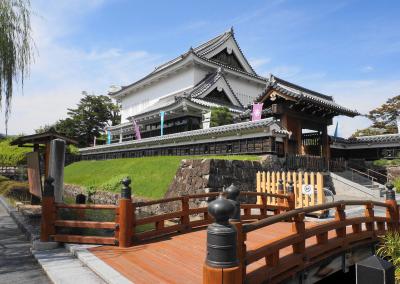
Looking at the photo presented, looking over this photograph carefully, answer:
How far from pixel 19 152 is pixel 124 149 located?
1327cm

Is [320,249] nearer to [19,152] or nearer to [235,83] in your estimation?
[235,83]

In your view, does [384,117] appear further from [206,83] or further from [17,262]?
[17,262]

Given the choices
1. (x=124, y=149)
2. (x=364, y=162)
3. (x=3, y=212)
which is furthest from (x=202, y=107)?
(x=3, y=212)

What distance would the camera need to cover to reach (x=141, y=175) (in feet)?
62.5

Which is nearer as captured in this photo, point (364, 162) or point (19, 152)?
point (364, 162)

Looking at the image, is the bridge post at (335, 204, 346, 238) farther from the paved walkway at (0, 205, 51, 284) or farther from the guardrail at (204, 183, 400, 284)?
the paved walkway at (0, 205, 51, 284)

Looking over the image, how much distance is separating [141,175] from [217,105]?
38.9 ft

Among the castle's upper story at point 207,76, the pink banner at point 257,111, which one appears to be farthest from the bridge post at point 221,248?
the castle's upper story at point 207,76

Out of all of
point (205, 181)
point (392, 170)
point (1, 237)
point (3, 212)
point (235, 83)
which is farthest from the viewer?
point (235, 83)

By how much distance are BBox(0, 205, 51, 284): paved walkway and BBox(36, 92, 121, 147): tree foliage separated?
39.6 m

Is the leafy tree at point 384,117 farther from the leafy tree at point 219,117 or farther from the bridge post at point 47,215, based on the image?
the bridge post at point 47,215

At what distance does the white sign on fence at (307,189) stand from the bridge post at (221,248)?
7822 mm

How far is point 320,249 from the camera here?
19.0 ft

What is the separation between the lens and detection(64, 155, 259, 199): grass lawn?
53.9 feet
